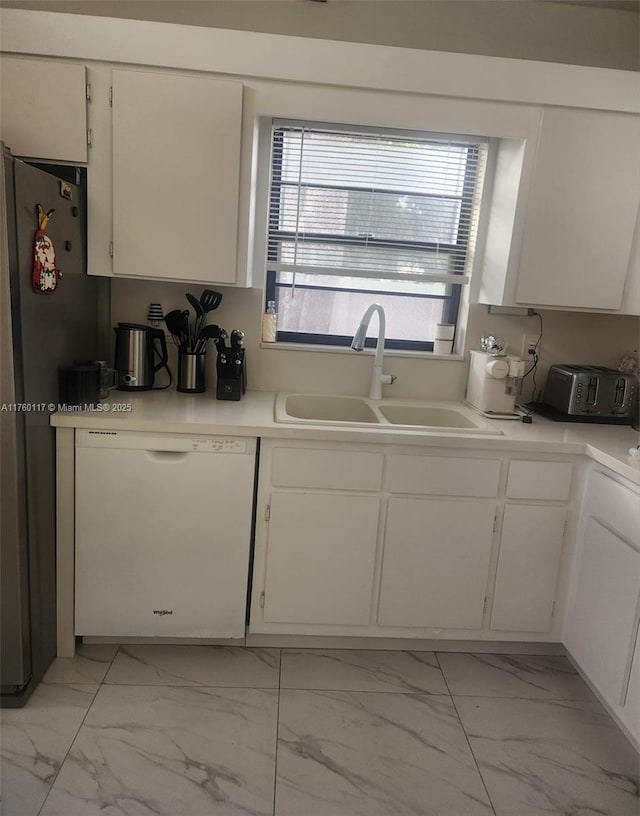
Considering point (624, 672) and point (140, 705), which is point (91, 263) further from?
point (624, 672)

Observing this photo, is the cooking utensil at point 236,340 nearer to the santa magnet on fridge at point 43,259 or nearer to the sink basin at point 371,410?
the sink basin at point 371,410

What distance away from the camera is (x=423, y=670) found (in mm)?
2242

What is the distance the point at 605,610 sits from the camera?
79.0 inches

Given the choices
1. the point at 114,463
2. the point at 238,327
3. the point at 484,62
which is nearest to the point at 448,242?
the point at 484,62

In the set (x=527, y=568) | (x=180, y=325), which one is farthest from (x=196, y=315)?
(x=527, y=568)

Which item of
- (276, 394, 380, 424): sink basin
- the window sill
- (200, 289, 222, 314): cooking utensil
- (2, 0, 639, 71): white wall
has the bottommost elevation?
(276, 394, 380, 424): sink basin

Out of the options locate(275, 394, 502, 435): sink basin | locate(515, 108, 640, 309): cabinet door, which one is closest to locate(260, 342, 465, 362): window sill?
locate(275, 394, 502, 435): sink basin

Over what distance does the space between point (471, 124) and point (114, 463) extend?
1.82 metres

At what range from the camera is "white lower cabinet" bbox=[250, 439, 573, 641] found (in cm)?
213

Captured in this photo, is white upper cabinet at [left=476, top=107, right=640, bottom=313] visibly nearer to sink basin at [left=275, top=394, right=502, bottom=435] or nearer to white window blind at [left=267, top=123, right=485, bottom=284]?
white window blind at [left=267, top=123, right=485, bottom=284]

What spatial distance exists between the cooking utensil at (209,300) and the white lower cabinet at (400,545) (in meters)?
0.70

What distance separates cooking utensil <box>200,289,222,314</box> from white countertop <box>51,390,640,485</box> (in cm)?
40

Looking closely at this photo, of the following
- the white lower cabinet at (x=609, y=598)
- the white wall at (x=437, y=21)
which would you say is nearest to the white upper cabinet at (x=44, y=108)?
the white wall at (x=437, y=21)

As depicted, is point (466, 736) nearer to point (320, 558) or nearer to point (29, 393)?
point (320, 558)
